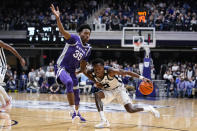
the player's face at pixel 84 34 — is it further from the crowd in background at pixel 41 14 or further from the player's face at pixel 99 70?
the crowd in background at pixel 41 14

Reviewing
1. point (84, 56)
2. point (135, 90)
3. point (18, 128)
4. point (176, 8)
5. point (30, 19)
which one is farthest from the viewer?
point (30, 19)

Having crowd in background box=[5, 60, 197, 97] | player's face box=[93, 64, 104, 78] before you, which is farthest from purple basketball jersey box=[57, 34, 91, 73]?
crowd in background box=[5, 60, 197, 97]

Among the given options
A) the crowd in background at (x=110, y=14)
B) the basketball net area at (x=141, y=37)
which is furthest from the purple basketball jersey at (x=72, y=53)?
the crowd in background at (x=110, y=14)

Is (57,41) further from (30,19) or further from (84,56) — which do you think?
(84,56)

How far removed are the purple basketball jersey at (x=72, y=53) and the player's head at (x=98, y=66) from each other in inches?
25.1

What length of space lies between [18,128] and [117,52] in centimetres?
1864

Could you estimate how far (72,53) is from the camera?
679 cm

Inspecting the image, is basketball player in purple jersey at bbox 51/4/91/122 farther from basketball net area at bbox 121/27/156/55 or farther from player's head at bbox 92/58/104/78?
basketball net area at bbox 121/27/156/55

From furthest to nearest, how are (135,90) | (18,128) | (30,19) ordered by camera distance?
(30,19) < (135,90) < (18,128)

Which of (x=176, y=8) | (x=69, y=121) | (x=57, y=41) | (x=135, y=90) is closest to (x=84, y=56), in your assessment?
(x=69, y=121)

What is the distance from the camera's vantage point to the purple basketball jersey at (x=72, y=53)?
6785 millimetres

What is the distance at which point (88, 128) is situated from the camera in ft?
20.1

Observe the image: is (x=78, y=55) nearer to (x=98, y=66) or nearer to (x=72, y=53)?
(x=72, y=53)

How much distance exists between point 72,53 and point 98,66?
79cm
